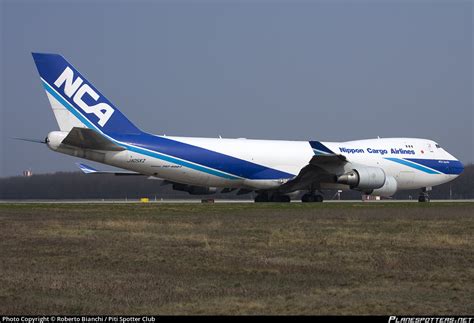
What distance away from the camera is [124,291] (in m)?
10.8

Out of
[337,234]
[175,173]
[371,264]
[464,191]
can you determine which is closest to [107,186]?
[175,173]

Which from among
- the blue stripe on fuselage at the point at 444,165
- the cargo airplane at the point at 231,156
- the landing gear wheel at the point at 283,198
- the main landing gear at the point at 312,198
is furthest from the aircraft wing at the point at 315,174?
the blue stripe on fuselage at the point at 444,165

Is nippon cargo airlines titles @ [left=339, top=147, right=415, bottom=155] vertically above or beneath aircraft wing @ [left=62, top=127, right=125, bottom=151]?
above

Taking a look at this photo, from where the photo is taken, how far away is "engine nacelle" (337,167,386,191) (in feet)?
135

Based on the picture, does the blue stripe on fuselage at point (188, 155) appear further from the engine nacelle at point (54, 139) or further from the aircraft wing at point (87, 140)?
the engine nacelle at point (54, 139)

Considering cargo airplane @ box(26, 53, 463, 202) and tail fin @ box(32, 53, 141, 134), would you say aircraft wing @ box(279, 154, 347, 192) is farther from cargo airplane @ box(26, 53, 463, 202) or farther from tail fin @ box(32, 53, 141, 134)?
tail fin @ box(32, 53, 141, 134)

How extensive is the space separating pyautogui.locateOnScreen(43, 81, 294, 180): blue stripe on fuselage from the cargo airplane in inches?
2.0

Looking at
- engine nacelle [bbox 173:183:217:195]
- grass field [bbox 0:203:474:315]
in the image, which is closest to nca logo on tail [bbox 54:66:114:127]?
engine nacelle [bbox 173:183:217:195]

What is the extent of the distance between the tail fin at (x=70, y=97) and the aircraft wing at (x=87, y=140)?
1288 mm

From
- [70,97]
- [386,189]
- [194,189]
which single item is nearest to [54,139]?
[70,97]

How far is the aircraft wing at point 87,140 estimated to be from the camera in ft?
116

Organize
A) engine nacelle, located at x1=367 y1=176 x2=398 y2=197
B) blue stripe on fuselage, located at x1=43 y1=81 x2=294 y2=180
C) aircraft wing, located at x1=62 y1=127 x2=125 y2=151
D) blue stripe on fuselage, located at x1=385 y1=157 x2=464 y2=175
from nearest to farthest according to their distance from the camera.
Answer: aircraft wing, located at x1=62 y1=127 x2=125 y2=151, blue stripe on fuselage, located at x1=43 y1=81 x2=294 y2=180, engine nacelle, located at x1=367 y1=176 x2=398 y2=197, blue stripe on fuselage, located at x1=385 y1=157 x2=464 y2=175

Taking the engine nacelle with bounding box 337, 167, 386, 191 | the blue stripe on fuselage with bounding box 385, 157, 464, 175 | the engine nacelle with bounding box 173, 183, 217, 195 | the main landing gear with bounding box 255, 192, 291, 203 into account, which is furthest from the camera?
the blue stripe on fuselage with bounding box 385, 157, 464, 175

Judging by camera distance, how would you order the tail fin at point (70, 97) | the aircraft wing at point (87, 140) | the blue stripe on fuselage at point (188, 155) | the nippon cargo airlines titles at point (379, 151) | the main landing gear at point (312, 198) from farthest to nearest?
the nippon cargo airlines titles at point (379, 151)
the main landing gear at point (312, 198)
the blue stripe on fuselage at point (188, 155)
the tail fin at point (70, 97)
the aircraft wing at point (87, 140)
